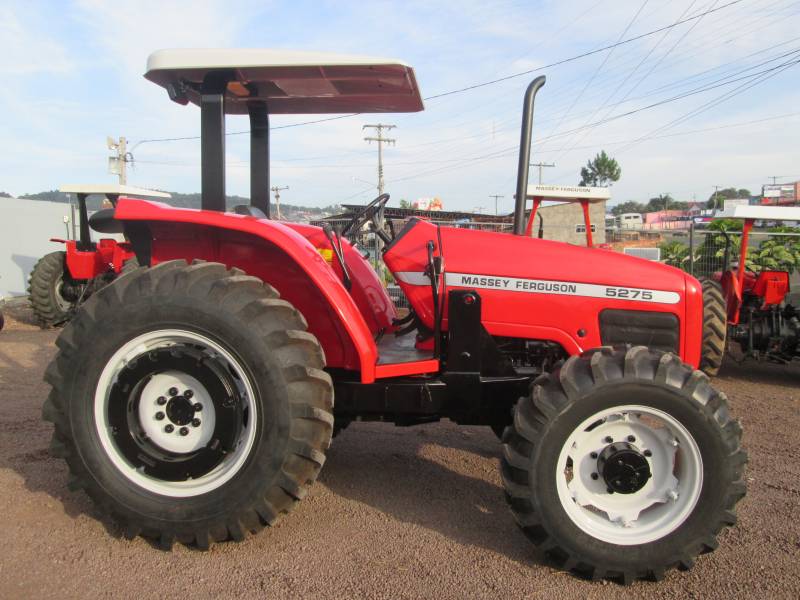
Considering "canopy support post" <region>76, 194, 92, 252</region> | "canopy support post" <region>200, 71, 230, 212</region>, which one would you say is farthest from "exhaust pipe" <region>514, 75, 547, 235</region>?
"canopy support post" <region>76, 194, 92, 252</region>

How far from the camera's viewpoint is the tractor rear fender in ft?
9.17

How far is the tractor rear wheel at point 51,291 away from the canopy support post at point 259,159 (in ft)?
27.3

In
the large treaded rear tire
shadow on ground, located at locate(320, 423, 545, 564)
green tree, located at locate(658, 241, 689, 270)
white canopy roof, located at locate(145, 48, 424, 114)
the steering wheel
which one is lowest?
shadow on ground, located at locate(320, 423, 545, 564)

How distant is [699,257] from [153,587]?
1160cm

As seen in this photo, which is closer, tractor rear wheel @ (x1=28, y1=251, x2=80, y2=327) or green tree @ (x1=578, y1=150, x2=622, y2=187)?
tractor rear wheel @ (x1=28, y1=251, x2=80, y2=327)

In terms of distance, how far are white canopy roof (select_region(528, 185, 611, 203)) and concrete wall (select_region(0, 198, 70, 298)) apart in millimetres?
14696

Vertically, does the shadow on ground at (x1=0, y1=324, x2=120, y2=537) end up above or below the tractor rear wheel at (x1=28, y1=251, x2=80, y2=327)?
below

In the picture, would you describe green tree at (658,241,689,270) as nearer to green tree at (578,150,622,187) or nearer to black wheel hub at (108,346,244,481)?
black wheel hub at (108,346,244,481)

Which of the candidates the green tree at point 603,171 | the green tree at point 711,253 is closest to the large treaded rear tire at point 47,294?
the green tree at point 711,253

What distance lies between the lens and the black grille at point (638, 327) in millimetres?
3049

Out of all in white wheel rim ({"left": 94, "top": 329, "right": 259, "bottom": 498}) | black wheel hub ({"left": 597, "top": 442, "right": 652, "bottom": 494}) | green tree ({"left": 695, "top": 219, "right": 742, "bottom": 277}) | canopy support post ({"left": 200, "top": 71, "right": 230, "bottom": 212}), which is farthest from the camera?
green tree ({"left": 695, "top": 219, "right": 742, "bottom": 277})

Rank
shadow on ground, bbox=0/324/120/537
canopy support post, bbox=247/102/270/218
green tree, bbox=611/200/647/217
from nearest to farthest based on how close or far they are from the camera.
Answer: shadow on ground, bbox=0/324/120/537
canopy support post, bbox=247/102/270/218
green tree, bbox=611/200/647/217

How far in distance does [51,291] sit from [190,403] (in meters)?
9.23

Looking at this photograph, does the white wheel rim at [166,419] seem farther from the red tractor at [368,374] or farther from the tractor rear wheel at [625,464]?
the tractor rear wheel at [625,464]
